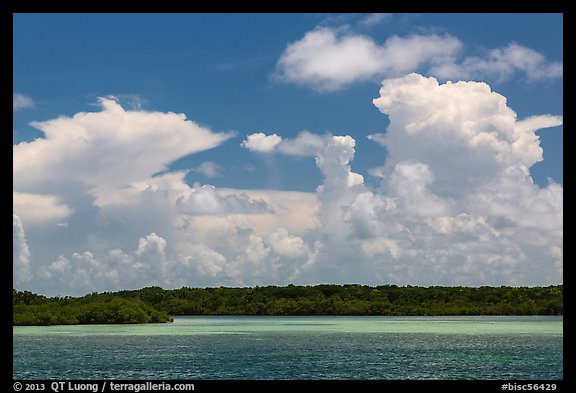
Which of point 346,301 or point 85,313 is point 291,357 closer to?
point 85,313

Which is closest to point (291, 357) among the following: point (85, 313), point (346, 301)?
point (85, 313)

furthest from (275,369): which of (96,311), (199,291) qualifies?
(199,291)

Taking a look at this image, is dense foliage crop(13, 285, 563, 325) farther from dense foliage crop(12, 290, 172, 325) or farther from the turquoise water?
the turquoise water

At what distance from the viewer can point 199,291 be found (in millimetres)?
160125

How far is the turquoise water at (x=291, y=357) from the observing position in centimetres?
4266

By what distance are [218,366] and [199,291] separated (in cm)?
11531

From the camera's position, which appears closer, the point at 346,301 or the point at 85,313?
the point at 85,313

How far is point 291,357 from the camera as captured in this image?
52219 millimetres

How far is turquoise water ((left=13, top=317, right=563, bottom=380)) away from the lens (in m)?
42.7

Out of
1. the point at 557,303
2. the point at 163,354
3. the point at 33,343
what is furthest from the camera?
the point at 557,303

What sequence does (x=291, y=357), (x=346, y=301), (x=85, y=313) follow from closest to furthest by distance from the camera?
(x=291, y=357) < (x=85, y=313) < (x=346, y=301)

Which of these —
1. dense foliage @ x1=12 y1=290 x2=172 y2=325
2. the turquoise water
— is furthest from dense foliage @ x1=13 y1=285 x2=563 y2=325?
the turquoise water

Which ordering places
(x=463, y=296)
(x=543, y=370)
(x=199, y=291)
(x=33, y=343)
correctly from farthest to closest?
(x=199, y=291), (x=463, y=296), (x=33, y=343), (x=543, y=370)
